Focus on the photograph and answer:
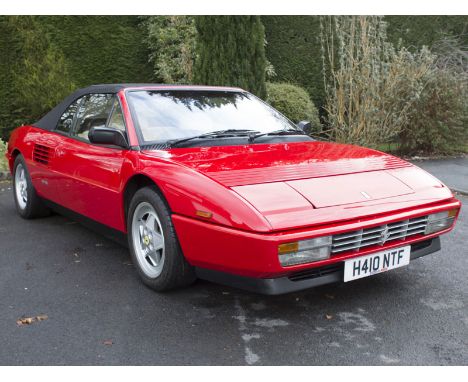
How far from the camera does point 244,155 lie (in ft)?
10.7

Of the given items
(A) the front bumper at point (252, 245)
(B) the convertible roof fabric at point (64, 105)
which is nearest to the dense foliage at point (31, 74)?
(B) the convertible roof fabric at point (64, 105)

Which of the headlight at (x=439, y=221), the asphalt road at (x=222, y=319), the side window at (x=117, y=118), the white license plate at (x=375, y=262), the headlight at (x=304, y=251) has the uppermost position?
the side window at (x=117, y=118)

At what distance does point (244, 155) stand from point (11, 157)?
3.19 metres

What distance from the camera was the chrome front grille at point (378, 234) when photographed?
8.73ft

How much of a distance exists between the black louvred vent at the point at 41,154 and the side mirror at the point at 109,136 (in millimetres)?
1235

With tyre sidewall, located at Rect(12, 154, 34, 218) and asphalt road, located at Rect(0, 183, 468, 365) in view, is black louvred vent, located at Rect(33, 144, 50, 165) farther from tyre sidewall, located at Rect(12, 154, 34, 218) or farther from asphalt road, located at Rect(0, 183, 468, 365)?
asphalt road, located at Rect(0, 183, 468, 365)

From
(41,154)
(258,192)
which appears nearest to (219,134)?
(258,192)

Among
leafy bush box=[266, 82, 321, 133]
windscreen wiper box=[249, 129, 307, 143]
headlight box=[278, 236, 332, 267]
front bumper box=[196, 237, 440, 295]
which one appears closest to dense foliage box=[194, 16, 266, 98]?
leafy bush box=[266, 82, 321, 133]

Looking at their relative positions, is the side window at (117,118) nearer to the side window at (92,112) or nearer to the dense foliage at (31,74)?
the side window at (92,112)

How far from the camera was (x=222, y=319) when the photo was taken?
9.41 ft

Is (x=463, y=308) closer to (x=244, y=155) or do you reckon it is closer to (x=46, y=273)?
(x=244, y=155)

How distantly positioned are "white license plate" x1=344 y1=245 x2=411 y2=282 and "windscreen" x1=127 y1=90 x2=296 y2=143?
1.46 metres

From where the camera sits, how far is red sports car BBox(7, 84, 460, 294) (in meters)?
2.59
